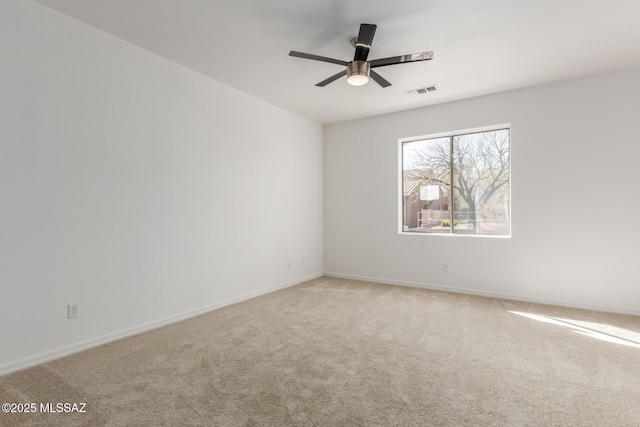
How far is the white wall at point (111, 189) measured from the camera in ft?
8.13

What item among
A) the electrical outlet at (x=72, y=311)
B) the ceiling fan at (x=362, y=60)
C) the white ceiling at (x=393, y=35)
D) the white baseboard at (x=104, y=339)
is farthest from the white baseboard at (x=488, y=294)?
the electrical outlet at (x=72, y=311)

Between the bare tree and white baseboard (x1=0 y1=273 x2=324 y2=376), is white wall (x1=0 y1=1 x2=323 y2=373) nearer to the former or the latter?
white baseboard (x1=0 y1=273 x2=324 y2=376)

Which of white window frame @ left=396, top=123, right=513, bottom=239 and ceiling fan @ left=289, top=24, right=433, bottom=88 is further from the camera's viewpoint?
white window frame @ left=396, top=123, right=513, bottom=239

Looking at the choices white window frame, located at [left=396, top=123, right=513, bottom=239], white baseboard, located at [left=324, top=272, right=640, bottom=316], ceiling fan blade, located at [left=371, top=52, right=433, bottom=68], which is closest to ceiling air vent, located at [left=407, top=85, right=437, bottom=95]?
white window frame, located at [left=396, top=123, right=513, bottom=239]

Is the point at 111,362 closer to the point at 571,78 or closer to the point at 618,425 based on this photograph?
the point at 618,425

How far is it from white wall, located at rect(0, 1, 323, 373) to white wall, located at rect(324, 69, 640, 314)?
98.0 inches

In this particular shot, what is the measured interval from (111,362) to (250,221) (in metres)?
2.39

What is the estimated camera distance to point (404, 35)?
300cm

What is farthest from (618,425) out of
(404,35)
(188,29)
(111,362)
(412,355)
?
(188,29)

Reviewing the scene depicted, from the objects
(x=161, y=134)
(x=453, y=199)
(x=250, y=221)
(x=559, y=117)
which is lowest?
(x=250, y=221)

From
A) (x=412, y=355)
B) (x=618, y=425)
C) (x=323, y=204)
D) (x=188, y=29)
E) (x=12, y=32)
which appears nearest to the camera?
(x=618, y=425)

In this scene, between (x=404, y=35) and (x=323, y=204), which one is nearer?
(x=404, y=35)

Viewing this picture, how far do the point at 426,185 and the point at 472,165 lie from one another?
0.76 meters

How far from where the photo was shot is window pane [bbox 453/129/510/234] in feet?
15.1
